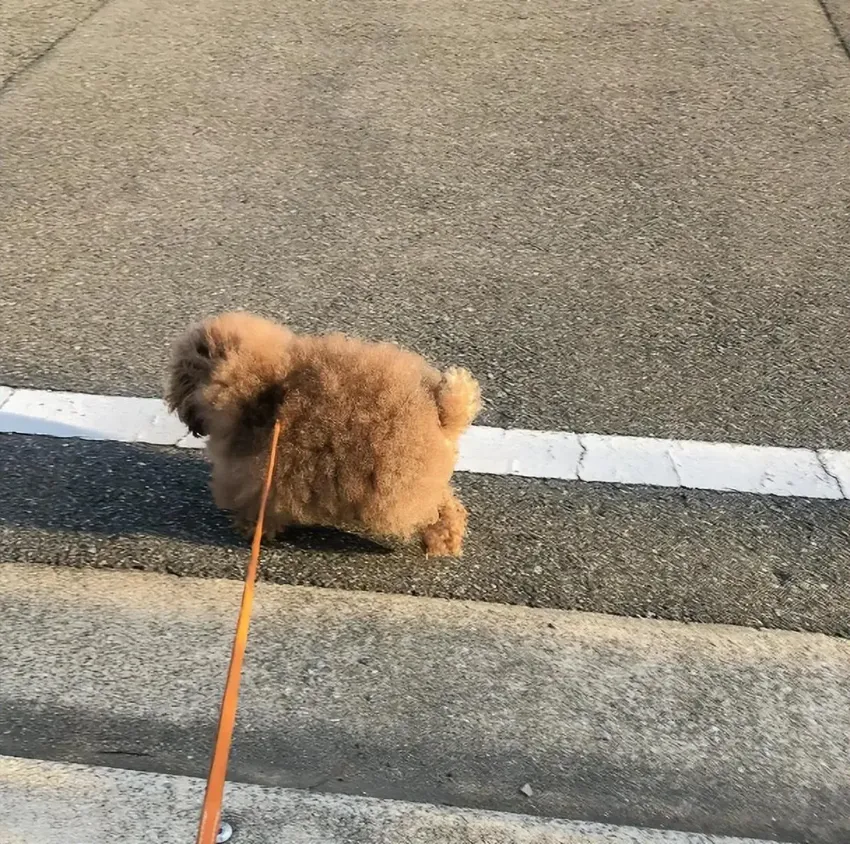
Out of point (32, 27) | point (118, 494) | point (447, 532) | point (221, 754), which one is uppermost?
point (221, 754)

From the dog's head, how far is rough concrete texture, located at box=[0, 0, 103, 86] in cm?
431

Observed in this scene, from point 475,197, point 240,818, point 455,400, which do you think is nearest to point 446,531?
point 455,400

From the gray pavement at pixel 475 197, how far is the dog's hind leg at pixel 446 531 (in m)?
0.76

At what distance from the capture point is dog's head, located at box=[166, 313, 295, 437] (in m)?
2.73

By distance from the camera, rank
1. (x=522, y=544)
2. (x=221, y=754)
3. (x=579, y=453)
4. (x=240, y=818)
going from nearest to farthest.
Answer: (x=221, y=754) < (x=240, y=818) < (x=522, y=544) < (x=579, y=453)

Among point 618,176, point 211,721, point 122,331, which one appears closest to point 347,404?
point 211,721

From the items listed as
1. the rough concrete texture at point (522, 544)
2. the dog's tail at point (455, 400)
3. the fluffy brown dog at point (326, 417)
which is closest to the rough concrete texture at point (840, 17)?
the rough concrete texture at point (522, 544)

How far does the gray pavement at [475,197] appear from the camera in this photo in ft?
13.1

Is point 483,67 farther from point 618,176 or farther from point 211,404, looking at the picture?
point 211,404

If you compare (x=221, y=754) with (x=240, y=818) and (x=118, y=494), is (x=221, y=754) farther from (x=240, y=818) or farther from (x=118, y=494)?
(x=118, y=494)

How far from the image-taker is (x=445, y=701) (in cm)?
253

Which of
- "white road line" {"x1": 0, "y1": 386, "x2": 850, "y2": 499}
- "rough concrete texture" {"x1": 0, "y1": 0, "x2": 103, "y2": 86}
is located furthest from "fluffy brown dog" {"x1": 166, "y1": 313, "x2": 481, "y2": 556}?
"rough concrete texture" {"x1": 0, "y1": 0, "x2": 103, "y2": 86}

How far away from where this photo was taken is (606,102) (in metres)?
6.29

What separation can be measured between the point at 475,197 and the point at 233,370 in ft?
9.36
